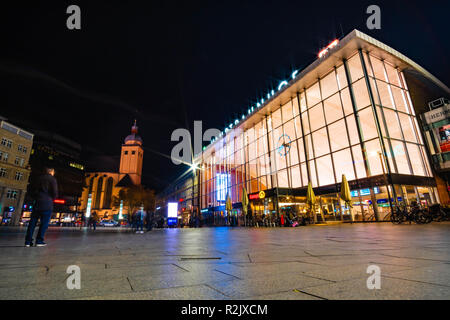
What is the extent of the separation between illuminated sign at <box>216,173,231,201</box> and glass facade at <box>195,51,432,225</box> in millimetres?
6457

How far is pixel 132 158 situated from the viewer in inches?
4129

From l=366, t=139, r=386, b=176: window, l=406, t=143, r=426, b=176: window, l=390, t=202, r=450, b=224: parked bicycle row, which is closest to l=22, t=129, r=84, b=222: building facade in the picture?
l=366, t=139, r=386, b=176: window

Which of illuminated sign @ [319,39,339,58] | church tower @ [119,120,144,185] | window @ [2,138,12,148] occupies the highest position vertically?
church tower @ [119,120,144,185]

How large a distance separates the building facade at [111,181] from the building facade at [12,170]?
52501mm

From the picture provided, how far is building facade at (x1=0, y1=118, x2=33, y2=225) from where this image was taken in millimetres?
40500

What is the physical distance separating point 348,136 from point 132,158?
98.8 metres

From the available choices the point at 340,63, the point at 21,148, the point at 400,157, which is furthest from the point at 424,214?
the point at 21,148

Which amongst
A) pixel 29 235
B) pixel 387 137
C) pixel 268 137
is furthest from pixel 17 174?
pixel 387 137

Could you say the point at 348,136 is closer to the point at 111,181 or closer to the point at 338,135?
the point at 338,135

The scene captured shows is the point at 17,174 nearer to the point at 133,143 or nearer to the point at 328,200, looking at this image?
the point at 328,200

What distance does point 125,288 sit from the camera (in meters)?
1.57

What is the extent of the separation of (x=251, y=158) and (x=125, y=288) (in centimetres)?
3261

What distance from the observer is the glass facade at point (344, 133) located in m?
20.6

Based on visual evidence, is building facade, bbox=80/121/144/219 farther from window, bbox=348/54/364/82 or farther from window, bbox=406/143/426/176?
window, bbox=406/143/426/176
